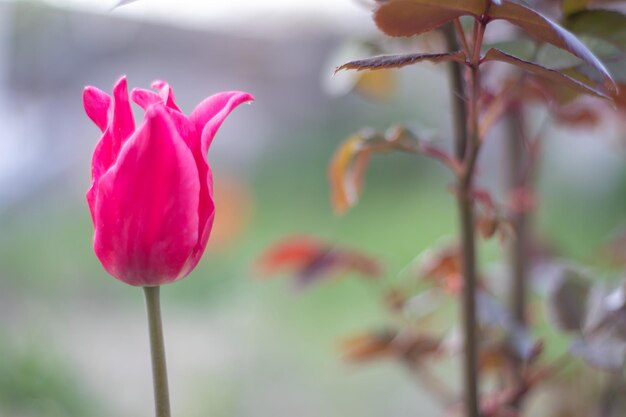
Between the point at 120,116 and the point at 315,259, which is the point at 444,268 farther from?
the point at 120,116

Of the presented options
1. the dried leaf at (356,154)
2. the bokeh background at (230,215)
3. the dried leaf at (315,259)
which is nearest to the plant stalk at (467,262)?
the dried leaf at (356,154)

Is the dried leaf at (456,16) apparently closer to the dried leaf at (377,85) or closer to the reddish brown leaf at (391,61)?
the reddish brown leaf at (391,61)

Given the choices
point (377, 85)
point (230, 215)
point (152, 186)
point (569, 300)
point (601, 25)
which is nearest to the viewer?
point (152, 186)

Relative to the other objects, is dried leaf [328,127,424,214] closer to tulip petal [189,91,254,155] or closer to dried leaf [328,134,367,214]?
dried leaf [328,134,367,214]

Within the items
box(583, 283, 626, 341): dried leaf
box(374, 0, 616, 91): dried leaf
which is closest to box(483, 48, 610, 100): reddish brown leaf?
box(374, 0, 616, 91): dried leaf

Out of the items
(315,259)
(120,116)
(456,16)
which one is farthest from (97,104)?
(315,259)

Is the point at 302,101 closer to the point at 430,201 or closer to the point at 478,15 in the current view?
the point at 430,201
